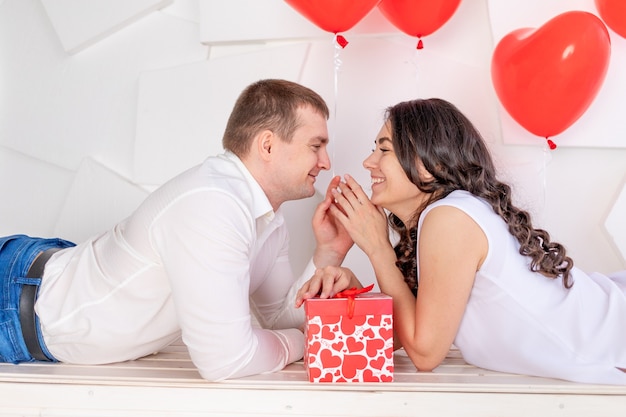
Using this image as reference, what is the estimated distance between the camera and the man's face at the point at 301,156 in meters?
2.29

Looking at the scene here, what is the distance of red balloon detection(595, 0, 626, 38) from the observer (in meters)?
2.74

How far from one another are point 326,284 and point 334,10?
990mm

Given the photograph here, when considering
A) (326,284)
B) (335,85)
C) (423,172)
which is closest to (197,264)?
(326,284)

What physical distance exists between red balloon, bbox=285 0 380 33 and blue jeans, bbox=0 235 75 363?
1153 mm

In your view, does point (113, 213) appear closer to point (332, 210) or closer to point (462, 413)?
point (332, 210)

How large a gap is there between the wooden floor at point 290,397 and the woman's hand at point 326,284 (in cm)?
22

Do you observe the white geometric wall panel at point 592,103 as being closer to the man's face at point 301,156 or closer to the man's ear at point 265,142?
the man's face at point 301,156

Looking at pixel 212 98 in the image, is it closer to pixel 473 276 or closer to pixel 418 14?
pixel 418 14

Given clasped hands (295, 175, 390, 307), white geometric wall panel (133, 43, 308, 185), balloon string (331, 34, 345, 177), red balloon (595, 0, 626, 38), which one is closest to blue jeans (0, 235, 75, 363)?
clasped hands (295, 175, 390, 307)

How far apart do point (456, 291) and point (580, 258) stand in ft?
4.24

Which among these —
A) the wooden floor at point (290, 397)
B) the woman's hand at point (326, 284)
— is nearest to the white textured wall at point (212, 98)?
the woman's hand at point (326, 284)

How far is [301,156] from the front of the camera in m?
2.32

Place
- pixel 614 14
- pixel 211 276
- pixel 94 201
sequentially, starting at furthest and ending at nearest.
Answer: pixel 94 201 < pixel 614 14 < pixel 211 276

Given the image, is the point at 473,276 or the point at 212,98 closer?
the point at 473,276
